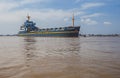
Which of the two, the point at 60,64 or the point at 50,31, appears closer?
the point at 60,64

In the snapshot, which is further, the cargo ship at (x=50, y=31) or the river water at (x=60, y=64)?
the cargo ship at (x=50, y=31)

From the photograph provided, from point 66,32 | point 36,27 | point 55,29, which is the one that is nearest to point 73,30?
point 66,32

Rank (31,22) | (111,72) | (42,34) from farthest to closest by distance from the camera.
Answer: (31,22), (42,34), (111,72)

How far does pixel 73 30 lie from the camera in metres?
61.8

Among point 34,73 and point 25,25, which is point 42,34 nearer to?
point 25,25

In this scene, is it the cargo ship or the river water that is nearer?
the river water

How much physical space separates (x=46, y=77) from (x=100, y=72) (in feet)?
5.35

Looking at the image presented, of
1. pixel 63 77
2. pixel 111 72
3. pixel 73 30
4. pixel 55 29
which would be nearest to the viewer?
pixel 63 77

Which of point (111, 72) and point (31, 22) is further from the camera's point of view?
point (31, 22)

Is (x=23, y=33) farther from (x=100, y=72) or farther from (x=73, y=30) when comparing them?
(x=100, y=72)

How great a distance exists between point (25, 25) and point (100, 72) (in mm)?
81862

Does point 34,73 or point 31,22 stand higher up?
point 31,22

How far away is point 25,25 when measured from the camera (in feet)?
278

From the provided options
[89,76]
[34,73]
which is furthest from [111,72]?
[34,73]
